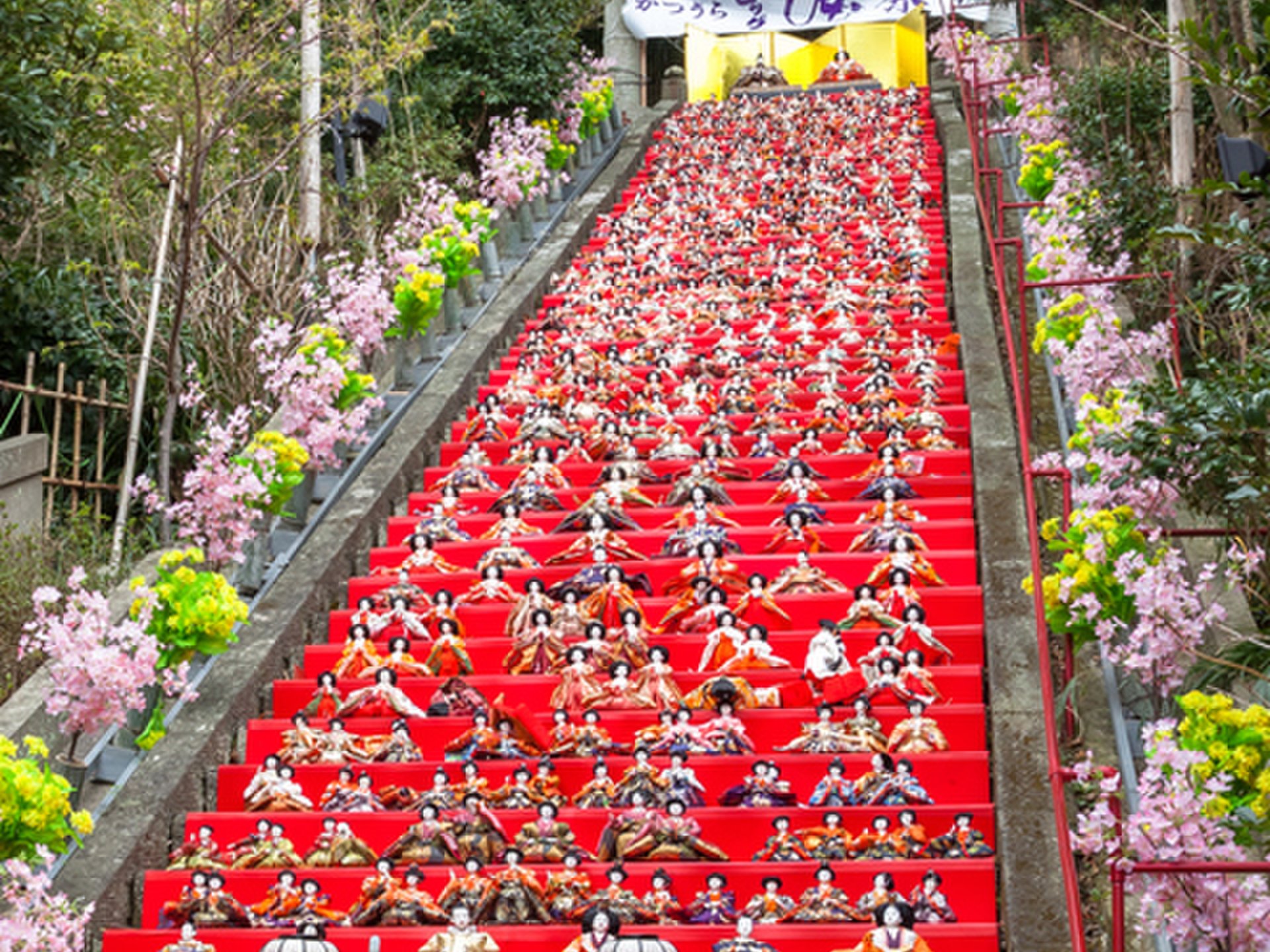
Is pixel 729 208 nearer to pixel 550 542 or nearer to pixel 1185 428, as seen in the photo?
pixel 550 542

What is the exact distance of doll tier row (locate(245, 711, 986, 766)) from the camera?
21.8 feet

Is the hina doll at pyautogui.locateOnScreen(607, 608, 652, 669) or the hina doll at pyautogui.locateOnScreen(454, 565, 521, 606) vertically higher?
the hina doll at pyautogui.locateOnScreen(454, 565, 521, 606)

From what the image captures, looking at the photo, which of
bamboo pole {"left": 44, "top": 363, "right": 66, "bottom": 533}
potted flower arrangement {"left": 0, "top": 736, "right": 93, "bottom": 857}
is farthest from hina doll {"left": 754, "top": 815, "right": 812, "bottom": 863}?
bamboo pole {"left": 44, "top": 363, "right": 66, "bottom": 533}

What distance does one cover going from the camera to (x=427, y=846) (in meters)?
6.20

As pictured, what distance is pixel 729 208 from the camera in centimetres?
1627

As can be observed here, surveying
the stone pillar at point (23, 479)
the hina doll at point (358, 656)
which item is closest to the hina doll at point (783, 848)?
the hina doll at point (358, 656)

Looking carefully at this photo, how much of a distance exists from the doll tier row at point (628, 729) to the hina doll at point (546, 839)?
19.0 inches

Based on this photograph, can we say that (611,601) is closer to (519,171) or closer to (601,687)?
(601,687)

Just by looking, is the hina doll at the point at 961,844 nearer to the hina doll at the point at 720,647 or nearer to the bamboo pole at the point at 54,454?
the hina doll at the point at 720,647

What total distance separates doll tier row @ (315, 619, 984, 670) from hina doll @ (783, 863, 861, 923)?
154cm

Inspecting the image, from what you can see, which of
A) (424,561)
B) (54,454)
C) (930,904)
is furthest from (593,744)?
(54,454)

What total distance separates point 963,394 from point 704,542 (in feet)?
9.14

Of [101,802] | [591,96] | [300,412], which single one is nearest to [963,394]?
[300,412]

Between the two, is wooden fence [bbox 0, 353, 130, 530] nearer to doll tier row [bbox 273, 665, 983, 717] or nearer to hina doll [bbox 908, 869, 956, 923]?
doll tier row [bbox 273, 665, 983, 717]
